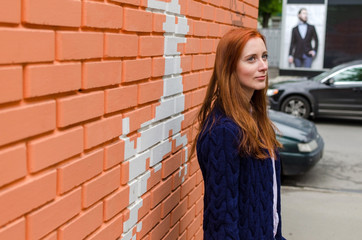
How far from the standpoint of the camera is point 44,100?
4.86ft

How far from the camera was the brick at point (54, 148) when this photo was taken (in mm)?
1436

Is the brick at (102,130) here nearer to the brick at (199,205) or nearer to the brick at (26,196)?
the brick at (26,196)

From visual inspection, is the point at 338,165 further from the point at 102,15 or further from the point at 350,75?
the point at 102,15

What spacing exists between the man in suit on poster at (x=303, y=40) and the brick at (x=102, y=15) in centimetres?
2161

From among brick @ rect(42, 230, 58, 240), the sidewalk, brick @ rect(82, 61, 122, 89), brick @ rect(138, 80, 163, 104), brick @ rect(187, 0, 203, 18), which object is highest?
brick @ rect(187, 0, 203, 18)

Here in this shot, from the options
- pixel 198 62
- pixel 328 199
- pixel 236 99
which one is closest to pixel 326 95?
pixel 328 199

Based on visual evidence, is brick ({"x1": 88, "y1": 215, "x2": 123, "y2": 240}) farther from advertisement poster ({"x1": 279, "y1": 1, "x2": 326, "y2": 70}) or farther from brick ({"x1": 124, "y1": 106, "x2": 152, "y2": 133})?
advertisement poster ({"x1": 279, "y1": 1, "x2": 326, "y2": 70})

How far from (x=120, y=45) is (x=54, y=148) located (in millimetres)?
579

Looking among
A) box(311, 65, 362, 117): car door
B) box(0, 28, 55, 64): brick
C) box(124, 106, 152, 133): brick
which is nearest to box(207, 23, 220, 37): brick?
box(124, 106, 152, 133): brick

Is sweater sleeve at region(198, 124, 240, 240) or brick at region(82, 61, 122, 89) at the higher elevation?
brick at region(82, 61, 122, 89)

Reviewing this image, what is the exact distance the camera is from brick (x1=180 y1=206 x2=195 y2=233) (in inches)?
119

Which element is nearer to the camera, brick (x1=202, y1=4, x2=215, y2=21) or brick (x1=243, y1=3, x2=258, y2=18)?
brick (x1=202, y1=4, x2=215, y2=21)

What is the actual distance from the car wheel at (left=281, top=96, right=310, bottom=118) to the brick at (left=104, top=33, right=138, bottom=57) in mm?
11547

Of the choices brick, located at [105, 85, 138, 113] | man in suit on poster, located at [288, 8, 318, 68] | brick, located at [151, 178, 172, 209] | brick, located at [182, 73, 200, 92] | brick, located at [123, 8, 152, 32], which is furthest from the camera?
man in suit on poster, located at [288, 8, 318, 68]
